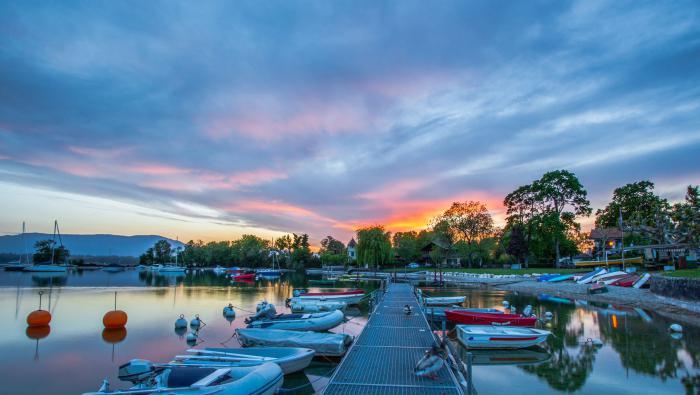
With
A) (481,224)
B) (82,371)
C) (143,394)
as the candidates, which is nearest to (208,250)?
(481,224)

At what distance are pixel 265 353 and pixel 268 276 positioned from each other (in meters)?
78.0

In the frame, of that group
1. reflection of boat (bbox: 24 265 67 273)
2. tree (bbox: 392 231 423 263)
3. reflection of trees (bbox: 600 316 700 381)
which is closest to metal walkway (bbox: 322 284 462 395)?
reflection of trees (bbox: 600 316 700 381)

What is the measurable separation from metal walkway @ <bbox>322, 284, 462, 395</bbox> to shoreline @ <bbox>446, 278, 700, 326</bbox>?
18.8 metres

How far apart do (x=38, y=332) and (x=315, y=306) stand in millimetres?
17902

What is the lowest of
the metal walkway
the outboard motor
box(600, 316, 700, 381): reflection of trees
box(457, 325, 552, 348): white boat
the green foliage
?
box(600, 316, 700, 381): reflection of trees

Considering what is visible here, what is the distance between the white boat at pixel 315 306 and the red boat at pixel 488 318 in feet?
31.2

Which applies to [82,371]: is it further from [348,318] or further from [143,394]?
[348,318]

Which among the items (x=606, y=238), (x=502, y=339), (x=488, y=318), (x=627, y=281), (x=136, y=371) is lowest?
(x=502, y=339)

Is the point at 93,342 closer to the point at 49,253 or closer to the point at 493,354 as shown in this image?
the point at 493,354

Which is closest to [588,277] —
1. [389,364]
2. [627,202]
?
[627,202]

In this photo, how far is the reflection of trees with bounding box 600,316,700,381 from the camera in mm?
15773

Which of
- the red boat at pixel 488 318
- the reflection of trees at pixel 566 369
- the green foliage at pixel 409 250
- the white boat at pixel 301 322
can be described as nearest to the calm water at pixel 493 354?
the reflection of trees at pixel 566 369

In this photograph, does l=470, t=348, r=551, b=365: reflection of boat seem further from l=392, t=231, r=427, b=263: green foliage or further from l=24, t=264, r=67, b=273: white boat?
l=24, t=264, r=67, b=273: white boat

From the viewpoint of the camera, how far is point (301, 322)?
21.5 meters
